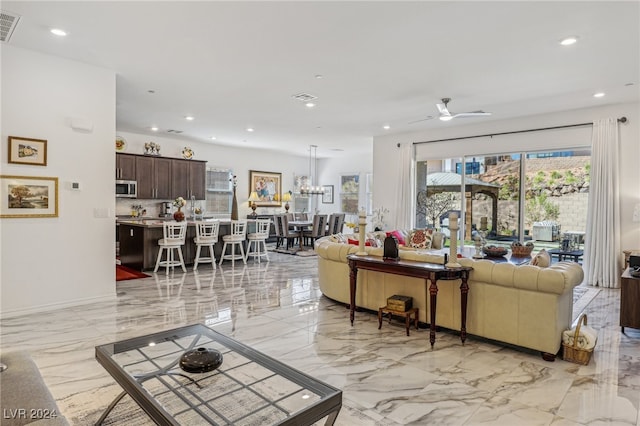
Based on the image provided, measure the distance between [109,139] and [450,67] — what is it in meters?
4.37

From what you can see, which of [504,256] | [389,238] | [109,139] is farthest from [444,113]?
[109,139]

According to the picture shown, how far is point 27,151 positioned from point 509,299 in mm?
5236

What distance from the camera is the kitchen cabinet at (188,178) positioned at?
9.38 meters

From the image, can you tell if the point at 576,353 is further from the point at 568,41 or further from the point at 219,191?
the point at 219,191

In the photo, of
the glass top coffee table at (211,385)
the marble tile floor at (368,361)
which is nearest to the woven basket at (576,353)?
the marble tile floor at (368,361)

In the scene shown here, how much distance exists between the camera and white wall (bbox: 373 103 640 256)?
5.86 metres

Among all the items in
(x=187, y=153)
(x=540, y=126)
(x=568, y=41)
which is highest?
(x=568, y=41)

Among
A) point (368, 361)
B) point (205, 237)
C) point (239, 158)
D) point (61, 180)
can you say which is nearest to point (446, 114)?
point (368, 361)

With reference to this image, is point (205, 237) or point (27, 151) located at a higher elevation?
point (27, 151)

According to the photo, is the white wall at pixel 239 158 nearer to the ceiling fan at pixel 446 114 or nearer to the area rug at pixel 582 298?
the ceiling fan at pixel 446 114

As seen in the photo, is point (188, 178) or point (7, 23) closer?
point (7, 23)

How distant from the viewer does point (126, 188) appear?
330 inches

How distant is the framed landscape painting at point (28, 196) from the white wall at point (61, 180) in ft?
0.22

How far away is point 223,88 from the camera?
549 cm
